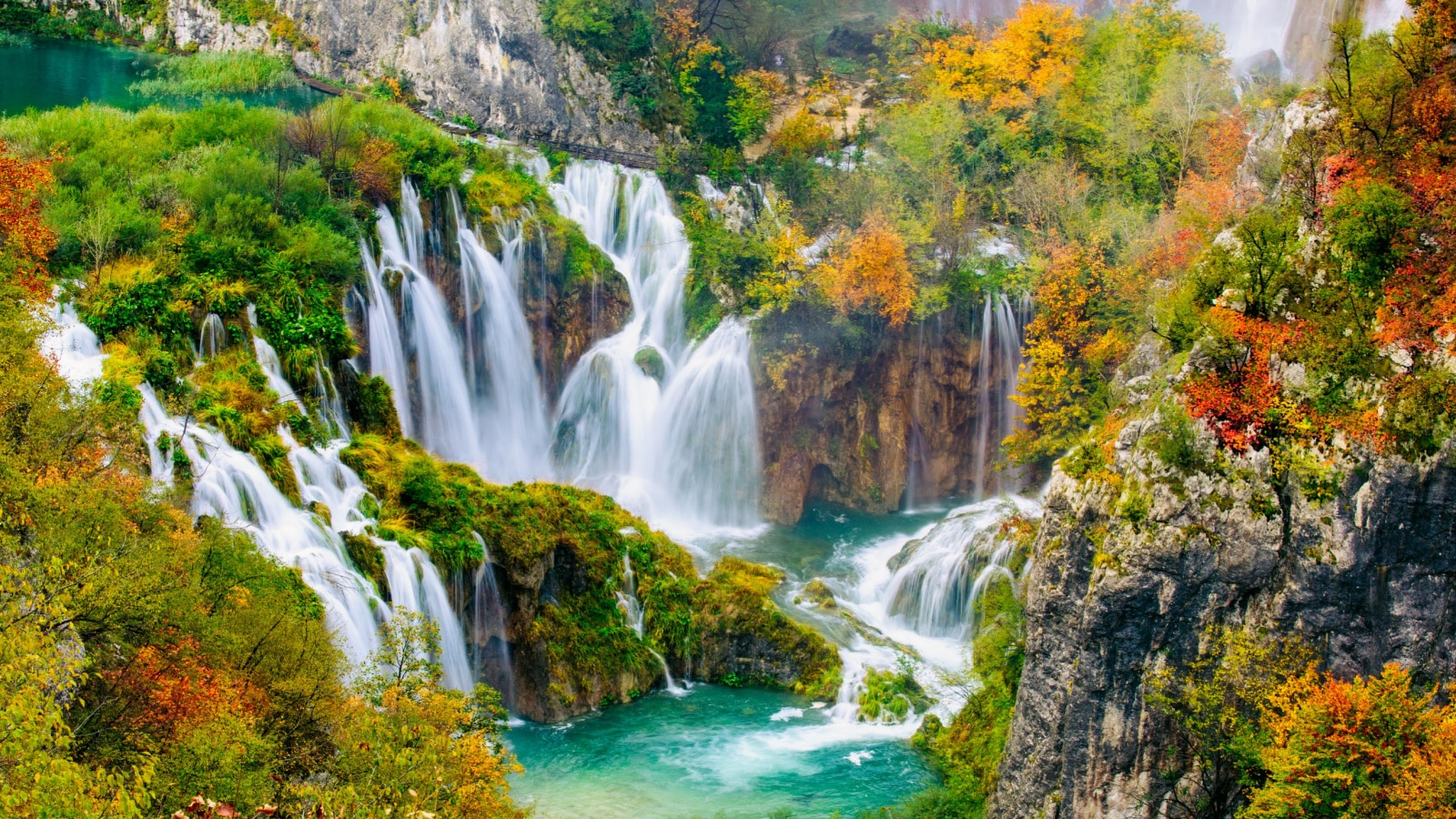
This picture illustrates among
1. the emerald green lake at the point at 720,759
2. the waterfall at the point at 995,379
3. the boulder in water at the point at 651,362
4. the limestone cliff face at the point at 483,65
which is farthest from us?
the limestone cliff face at the point at 483,65

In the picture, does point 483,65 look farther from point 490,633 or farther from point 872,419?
point 490,633

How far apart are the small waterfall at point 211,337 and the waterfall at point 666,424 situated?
12.9m

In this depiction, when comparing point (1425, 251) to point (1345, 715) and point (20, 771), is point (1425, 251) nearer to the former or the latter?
point (1345, 715)

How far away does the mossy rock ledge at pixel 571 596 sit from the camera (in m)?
20.9

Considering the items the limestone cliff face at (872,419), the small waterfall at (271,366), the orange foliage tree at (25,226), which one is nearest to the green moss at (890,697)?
the limestone cliff face at (872,419)

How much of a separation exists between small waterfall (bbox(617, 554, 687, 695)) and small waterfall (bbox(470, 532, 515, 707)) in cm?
266

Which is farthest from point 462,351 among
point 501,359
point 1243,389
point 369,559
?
point 1243,389

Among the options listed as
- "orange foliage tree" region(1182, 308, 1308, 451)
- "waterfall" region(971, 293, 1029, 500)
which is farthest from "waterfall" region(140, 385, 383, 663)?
"waterfall" region(971, 293, 1029, 500)

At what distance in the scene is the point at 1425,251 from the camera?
575 inches

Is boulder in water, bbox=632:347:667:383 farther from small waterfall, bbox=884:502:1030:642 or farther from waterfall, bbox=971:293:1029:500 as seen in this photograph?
small waterfall, bbox=884:502:1030:642

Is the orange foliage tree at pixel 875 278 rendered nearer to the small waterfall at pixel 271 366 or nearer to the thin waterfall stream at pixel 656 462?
the thin waterfall stream at pixel 656 462

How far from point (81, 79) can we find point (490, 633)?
31312mm

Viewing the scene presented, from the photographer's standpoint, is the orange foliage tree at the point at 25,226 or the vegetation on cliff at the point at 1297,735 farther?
the orange foliage tree at the point at 25,226

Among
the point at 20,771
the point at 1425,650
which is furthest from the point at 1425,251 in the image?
the point at 20,771
